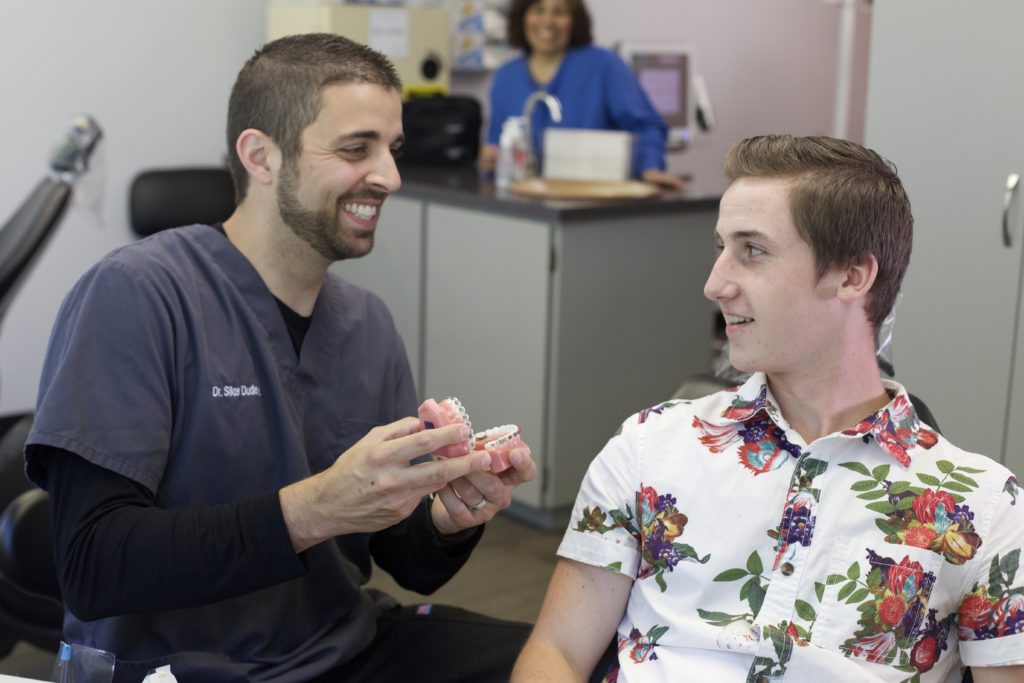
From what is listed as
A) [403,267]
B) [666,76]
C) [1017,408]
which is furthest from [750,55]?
[1017,408]

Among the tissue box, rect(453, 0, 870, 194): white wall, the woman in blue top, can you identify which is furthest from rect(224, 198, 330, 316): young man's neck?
rect(453, 0, 870, 194): white wall

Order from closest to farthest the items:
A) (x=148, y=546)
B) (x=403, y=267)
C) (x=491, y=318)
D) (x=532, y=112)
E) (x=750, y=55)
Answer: (x=148, y=546), (x=491, y=318), (x=403, y=267), (x=532, y=112), (x=750, y=55)

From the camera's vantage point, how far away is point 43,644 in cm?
208

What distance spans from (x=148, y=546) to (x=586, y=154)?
285 centimetres

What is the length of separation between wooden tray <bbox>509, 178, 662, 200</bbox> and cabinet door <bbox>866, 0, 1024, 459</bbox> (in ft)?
3.10

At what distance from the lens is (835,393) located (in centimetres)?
148

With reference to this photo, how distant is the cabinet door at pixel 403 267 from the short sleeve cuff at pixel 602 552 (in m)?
2.51

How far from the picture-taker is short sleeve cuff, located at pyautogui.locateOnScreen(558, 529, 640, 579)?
1.48 m

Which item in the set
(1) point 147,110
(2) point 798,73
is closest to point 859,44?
(2) point 798,73

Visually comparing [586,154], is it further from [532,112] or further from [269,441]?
[269,441]

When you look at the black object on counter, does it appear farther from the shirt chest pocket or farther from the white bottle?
the shirt chest pocket

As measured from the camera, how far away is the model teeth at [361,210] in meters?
1.77

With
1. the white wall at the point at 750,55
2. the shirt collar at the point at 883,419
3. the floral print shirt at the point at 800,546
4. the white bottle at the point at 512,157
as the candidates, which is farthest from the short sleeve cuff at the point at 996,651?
the white wall at the point at 750,55

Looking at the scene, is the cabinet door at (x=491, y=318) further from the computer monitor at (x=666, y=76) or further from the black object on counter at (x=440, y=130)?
the computer monitor at (x=666, y=76)
